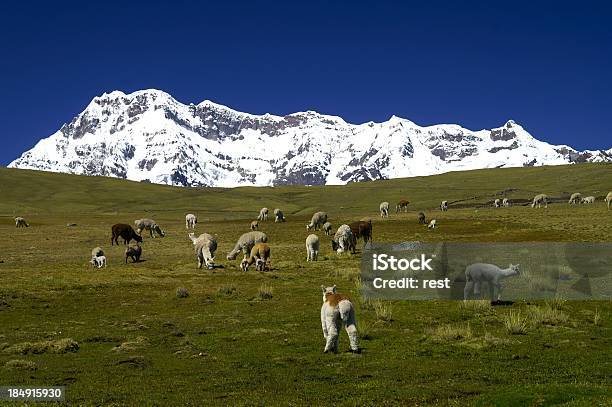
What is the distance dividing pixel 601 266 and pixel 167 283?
23288 mm

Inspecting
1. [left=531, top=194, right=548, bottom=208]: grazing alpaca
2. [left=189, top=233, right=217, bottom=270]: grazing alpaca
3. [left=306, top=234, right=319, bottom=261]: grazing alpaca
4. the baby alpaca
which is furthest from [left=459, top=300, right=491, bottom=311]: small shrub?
[left=531, top=194, right=548, bottom=208]: grazing alpaca

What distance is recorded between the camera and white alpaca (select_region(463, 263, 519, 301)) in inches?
1026

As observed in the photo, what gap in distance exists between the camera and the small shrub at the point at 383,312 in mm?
24688

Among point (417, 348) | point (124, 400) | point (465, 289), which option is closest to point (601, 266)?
point (465, 289)

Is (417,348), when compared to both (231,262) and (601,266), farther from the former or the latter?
(231,262)

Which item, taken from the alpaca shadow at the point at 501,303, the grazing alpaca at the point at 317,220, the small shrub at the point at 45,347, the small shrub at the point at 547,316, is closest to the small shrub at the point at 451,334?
the small shrub at the point at 547,316

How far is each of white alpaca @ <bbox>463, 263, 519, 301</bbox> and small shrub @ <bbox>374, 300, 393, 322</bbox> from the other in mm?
3487

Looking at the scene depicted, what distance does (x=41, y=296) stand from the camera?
1227 inches

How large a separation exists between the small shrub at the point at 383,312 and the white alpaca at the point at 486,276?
11.4 feet

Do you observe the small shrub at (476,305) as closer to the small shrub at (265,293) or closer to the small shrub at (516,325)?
the small shrub at (516,325)

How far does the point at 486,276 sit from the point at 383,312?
16.0 ft

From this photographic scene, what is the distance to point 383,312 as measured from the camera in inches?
980

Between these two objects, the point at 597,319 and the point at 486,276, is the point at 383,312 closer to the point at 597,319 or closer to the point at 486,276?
the point at 486,276

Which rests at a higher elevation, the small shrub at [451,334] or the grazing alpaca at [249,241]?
the grazing alpaca at [249,241]
